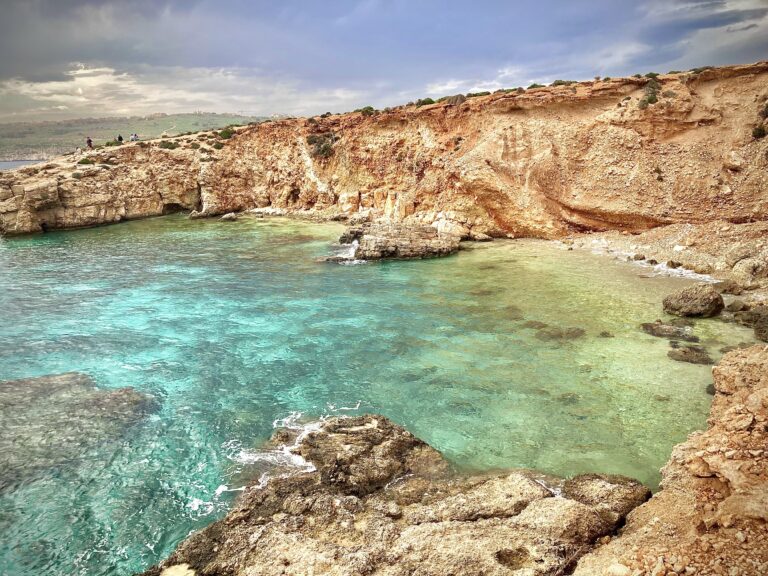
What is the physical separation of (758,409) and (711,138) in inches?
1134

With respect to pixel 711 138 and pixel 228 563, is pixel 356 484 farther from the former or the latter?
pixel 711 138

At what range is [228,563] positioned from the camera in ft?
21.2

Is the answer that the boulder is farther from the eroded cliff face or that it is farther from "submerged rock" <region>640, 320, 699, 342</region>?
"submerged rock" <region>640, 320, 699, 342</region>

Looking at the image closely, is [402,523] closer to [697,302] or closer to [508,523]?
[508,523]

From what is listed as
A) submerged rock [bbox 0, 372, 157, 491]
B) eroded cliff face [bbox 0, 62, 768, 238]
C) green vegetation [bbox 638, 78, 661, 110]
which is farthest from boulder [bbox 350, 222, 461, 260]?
submerged rock [bbox 0, 372, 157, 491]

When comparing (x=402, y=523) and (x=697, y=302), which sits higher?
(x=697, y=302)

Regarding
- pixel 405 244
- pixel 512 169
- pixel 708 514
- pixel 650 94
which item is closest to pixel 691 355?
pixel 708 514

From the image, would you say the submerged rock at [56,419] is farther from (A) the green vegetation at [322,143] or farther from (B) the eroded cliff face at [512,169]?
(A) the green vegetation at [322,143]

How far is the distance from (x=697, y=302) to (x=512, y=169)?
1840 centimetres

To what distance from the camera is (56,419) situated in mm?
12008

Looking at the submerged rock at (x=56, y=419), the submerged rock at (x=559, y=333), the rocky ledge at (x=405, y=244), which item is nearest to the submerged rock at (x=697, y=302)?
the submerged rock at (x=559, y=333)

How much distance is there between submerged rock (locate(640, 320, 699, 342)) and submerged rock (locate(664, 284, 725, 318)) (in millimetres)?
1251

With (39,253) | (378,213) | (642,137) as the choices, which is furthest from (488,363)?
(39,253)

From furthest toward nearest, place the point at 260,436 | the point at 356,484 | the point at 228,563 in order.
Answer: the point at 260,436, the point at 356,484, the point at 228,563
